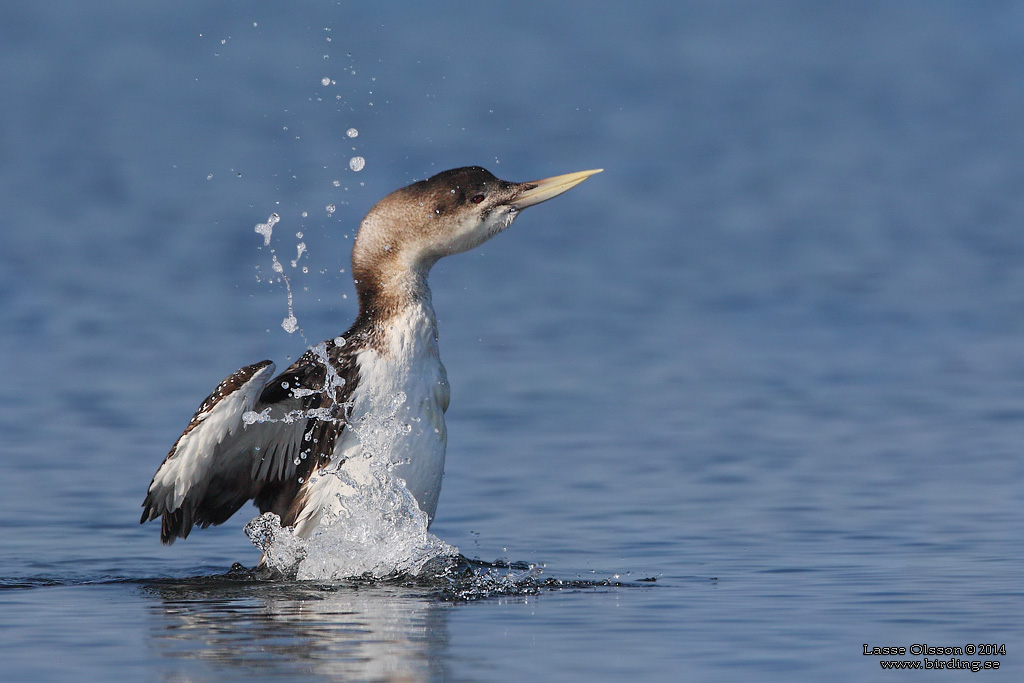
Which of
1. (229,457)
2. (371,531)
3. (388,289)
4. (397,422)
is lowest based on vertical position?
(371,531)

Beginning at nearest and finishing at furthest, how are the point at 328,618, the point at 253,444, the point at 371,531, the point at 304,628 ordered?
the point at 304,628, the point at 328,618, the point at 371,531, the point at 253,444

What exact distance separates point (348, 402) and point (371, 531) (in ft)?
1.75

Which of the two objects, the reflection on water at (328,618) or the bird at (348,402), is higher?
the bird at (348,402)

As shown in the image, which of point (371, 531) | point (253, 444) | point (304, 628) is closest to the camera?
A: point (304, 628)

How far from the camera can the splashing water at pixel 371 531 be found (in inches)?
275

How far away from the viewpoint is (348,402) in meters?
7.00

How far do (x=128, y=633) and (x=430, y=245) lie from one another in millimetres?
2373

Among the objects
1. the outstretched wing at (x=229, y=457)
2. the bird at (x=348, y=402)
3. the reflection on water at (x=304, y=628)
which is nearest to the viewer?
the reflection on water at (x=304, y=628)

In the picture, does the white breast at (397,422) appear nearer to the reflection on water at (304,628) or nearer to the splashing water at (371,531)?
the splashing water at (371,531)

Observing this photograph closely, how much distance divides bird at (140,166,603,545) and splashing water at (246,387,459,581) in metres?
0.04

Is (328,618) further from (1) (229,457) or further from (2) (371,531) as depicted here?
(1) (229,457)

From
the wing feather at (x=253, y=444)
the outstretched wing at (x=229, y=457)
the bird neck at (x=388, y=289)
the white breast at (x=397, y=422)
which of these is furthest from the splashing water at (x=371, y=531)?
the bird neck at (x=388, y=289)

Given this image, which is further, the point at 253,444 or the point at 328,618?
the point at 253,444

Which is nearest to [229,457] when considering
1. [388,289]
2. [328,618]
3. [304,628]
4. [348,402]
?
[348,402]
